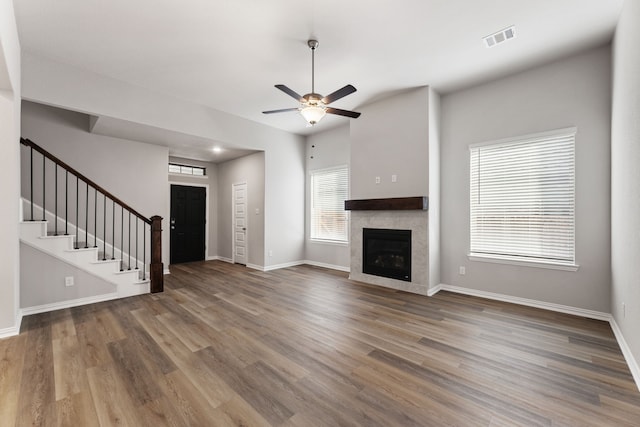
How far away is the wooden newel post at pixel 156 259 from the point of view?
4.64m

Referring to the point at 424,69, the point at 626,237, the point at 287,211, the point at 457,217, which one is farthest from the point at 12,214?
the point at 626,237

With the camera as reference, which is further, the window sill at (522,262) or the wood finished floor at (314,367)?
the window sill at (522,262)

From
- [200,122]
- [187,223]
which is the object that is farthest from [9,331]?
[187,223]

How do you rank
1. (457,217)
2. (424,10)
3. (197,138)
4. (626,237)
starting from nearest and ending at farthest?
(626,237)
(424,10)
(457,217)
(197,138)

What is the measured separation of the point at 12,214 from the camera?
2.99 metres

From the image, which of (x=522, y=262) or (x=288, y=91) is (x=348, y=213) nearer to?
(x=522, y=262)

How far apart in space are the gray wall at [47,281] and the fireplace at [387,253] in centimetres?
435

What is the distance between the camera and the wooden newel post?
464 cm

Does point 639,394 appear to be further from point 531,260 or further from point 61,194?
point 61,194

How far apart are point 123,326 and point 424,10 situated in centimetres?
471

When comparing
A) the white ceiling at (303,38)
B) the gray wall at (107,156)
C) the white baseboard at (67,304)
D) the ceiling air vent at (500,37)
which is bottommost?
the white baseboard at (67,304)

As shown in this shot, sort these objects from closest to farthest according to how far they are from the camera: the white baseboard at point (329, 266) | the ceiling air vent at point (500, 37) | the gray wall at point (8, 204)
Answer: the gray wall at point (8, 204)
the ceiling air vent at point (500, 37)
the white baseboard at point (329, 266)

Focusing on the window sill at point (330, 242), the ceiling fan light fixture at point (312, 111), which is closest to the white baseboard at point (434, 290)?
the window sill at point (330, 242)

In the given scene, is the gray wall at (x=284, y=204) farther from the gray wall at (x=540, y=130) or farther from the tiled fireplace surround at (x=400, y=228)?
the gray wall at (x=540, y=130)
